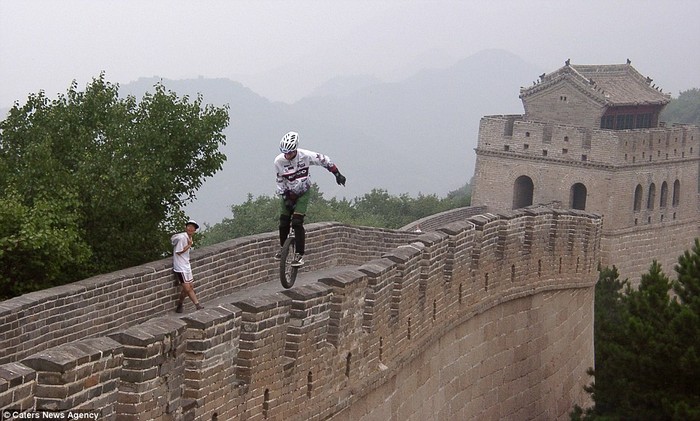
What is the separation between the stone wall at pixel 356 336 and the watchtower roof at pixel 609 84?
106 feet

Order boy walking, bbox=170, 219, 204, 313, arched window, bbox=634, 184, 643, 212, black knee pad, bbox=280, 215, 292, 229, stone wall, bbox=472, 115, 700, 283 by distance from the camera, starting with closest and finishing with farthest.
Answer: black knee pad, bbox=280, 215, 292, 229
boy walking, bbox=170, 219, 204, 313
stone wall, bbox=472, 115, 700, 283
arched window, bbox=634, 184, 643, 212

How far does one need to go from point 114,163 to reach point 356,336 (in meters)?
4.90

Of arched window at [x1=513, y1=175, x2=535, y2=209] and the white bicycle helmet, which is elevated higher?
the white bicycle helmet

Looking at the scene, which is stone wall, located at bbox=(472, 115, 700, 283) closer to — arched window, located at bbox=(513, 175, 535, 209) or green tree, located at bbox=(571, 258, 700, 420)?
arched window, located at bbox=(513, 175, 535, 209)

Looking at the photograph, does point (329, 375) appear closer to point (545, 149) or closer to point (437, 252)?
point (437, 252)

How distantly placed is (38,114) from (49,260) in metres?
3.42

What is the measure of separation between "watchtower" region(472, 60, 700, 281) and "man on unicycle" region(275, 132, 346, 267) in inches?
1475

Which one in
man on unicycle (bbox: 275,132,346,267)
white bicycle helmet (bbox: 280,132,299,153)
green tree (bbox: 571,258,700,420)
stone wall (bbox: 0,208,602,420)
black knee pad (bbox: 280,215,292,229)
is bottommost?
green tree (bbox: 571,258,700,420)

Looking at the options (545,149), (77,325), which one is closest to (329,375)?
(77,325)

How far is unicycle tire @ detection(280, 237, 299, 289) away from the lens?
1182 centimetres

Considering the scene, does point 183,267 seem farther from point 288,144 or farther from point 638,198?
point 638,198

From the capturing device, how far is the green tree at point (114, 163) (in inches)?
564

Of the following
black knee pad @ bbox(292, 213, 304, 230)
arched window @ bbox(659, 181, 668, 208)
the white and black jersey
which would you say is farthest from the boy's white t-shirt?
arched window @ bbox(659, 181, 668, 208)

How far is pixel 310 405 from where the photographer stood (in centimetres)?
969
